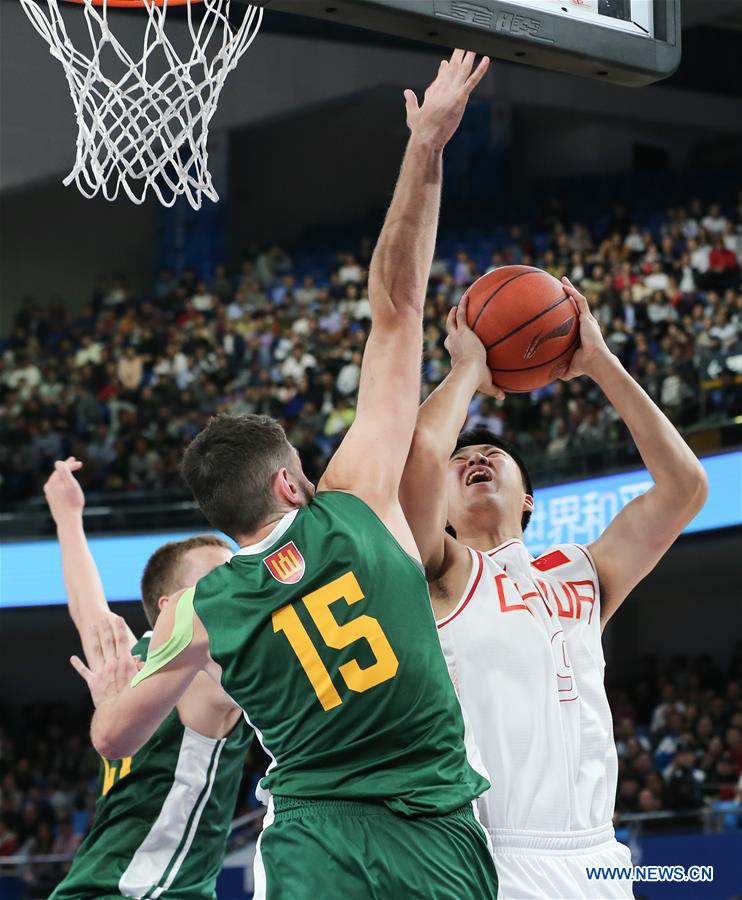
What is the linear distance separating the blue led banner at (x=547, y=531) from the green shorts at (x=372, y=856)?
25.3 feet

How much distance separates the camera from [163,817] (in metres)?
3.59

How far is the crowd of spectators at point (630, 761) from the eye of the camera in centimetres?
966

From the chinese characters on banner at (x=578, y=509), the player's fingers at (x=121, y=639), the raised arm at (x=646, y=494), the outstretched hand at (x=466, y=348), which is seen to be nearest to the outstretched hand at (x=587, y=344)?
the raised arm at (x=646, y=494)

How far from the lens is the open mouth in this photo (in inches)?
134

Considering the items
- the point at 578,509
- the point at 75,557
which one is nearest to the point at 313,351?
the point at 578,509

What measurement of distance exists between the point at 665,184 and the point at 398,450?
15774mm

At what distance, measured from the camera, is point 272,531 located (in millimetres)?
2725

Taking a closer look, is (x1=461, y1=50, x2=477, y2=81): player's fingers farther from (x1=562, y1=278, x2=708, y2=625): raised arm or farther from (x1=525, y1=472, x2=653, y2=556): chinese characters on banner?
(x1=525, y1=472, x2=653, y2=556): chinese characters on banner

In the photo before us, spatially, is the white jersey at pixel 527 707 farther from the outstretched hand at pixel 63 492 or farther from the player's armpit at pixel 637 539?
the outstretched hand at pixel 63 492

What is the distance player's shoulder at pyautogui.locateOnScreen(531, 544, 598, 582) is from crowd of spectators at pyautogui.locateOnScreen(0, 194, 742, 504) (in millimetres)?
7233

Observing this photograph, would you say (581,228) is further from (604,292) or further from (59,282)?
(59,282)

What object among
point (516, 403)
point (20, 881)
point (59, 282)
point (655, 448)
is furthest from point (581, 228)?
point (655, 448)

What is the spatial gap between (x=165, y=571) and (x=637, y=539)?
1.40 m

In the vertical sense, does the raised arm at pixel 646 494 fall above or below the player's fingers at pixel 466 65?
below
